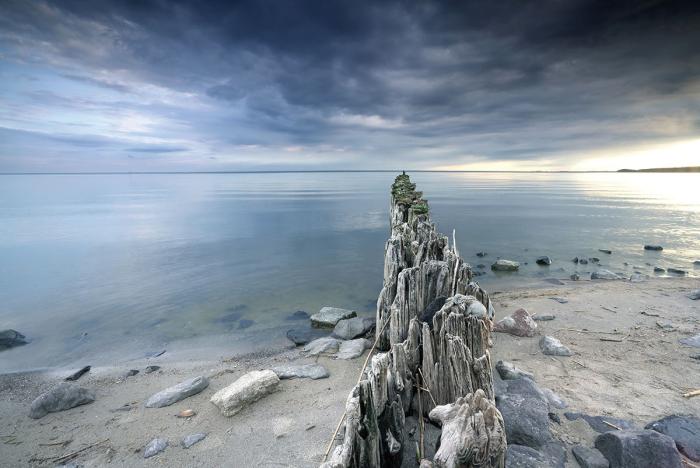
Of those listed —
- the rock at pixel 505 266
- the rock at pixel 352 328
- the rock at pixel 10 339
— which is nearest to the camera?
the rock at pixel 352 328

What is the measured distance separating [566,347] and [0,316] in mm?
18358

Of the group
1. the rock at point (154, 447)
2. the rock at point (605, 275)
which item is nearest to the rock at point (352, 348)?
the rock at point (154, 447)

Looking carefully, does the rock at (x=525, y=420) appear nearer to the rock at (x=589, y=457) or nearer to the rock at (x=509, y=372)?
the rock at (x=589, y=457)

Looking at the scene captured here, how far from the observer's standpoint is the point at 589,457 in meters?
3.82

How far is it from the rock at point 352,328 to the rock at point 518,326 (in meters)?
3.41

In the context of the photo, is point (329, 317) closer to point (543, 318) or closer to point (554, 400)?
point (543, 318)

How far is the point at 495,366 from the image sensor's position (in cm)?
618

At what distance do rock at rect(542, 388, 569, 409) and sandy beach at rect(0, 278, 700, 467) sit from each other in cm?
Answer: 17

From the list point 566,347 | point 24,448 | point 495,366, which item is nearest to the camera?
point 24,448

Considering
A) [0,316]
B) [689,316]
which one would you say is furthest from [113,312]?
[689,316]

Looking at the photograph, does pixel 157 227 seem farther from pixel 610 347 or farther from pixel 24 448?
pixel 610 347

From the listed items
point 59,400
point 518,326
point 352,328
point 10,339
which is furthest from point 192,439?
point 10,339

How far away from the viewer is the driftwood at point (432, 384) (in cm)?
256

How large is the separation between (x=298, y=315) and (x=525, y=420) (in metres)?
8.63
